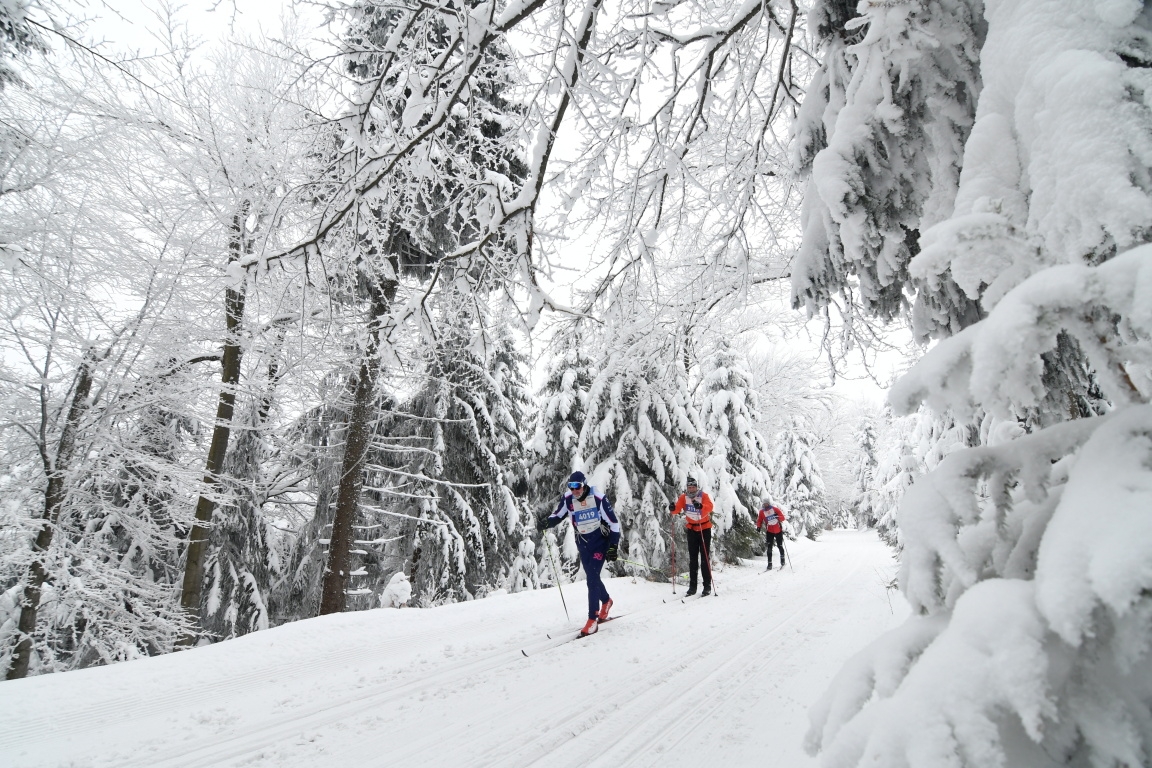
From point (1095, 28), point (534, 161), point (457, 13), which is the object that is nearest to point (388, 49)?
point (457, 13)

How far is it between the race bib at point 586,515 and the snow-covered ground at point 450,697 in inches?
45.4

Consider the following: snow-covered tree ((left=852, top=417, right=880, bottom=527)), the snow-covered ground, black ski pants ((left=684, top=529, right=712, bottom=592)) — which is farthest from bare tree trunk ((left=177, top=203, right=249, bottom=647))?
snow-covered tree ((left=852, top=417, right=880, bottom=527))

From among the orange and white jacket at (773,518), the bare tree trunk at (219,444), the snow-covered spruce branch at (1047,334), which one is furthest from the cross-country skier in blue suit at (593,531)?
the orange and white jacket at (773,518)

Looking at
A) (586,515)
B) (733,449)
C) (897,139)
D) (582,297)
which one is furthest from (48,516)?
(733,449)

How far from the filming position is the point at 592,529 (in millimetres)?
6727

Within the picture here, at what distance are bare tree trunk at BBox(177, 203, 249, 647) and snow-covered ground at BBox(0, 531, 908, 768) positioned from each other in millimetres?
3298

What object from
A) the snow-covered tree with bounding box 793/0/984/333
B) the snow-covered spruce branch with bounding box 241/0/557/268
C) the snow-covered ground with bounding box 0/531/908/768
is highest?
the snow-covered spruce branch with bounding box 241/0/557/268

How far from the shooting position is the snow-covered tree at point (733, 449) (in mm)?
13963

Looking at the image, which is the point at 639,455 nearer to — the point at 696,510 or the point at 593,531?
the point at 696,510

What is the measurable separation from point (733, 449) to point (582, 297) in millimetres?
13052

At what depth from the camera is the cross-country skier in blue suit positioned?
6504 millimetres

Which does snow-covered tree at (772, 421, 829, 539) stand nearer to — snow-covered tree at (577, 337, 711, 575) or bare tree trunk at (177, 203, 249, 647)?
snow-covered tree at (577, 337, 711, 575)

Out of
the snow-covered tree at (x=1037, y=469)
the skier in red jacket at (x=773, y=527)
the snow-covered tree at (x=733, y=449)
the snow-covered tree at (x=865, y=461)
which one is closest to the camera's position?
the snow-covered tree at (x=1037, y=469)

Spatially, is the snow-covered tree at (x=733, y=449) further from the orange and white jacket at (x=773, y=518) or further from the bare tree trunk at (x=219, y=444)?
the bare tree trunk at (x=219, y=444)
